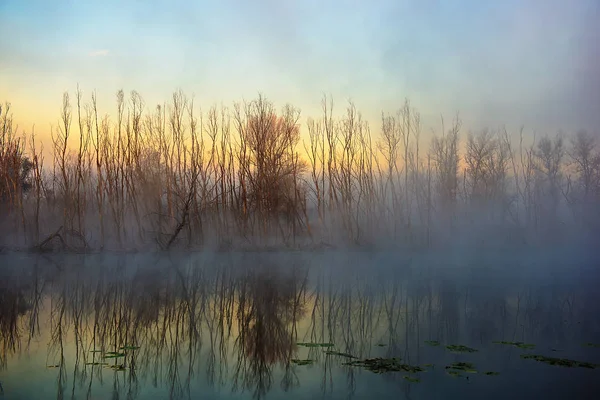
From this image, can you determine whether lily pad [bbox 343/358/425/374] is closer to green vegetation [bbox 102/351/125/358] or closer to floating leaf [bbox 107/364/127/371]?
floating leaf [bbox 107/364/127/371]

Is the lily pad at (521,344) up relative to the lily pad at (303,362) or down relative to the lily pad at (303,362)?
up

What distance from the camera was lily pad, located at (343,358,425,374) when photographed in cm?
640

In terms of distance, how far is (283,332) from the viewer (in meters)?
8.55

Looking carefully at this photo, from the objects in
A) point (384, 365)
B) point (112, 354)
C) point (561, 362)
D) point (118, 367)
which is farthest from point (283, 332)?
point (561, 362)

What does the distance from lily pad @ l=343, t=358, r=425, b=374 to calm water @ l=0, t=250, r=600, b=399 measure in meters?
0.12

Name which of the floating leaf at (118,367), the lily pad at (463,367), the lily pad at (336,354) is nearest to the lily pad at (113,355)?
the floating leaf at (118,367)

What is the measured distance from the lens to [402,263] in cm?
2103

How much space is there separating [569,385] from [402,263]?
15.1 meters

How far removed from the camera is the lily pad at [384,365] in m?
6.40

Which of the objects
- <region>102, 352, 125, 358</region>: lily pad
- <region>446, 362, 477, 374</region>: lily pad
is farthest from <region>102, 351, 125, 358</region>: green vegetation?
<region>446, 362, 477, 374</region>: lily pad

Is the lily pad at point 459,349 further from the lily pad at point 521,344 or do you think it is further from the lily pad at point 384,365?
the lily pad at point 384,365

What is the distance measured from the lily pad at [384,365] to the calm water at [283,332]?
0.38ft

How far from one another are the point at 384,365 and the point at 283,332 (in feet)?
7.92

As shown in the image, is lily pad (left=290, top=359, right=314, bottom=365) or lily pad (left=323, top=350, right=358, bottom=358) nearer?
lily pad (left=290, top=359, right=314, bottom=365)
